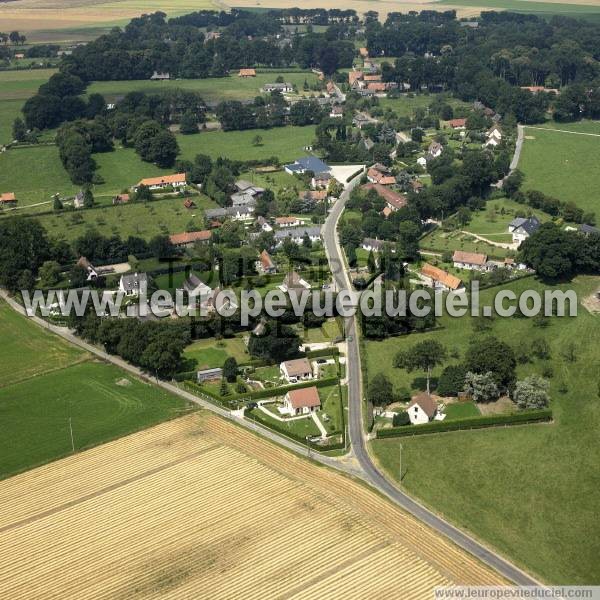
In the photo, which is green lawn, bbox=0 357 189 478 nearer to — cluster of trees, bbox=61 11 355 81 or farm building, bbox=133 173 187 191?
farm building, bbox=133 173 187 191

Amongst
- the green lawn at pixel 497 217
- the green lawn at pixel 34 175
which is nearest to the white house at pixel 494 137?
the green lawn at pixel 497 217

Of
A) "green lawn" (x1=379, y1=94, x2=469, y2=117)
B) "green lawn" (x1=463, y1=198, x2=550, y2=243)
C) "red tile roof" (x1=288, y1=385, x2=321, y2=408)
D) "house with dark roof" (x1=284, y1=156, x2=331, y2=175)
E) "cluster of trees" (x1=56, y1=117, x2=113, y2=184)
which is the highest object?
"cluster of trees" (x1=56, y1=117, x2=113, y2=184)

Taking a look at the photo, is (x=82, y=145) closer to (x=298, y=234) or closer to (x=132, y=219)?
(x=132, y=219)

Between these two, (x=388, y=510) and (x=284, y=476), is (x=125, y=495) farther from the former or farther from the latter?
(x=388, y=510)

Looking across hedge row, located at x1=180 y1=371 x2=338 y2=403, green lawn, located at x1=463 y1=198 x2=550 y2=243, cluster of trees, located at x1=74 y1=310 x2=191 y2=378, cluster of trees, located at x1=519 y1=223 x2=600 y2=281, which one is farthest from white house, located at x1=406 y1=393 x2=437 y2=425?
green lawn, located at x1=463 y1=198 x2=550 y2=243

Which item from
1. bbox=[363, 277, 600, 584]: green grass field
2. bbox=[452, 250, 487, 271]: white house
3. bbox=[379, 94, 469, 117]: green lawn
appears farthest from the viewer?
bbox=[379, 94, 469, 117]: green lawn

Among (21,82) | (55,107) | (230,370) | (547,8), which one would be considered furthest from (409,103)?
(547,8)

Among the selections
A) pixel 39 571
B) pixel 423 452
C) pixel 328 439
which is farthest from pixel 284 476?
pixel 39 571

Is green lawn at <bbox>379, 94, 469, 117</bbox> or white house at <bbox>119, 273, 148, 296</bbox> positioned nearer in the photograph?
white house at <bbox>119, 273, 148, 296</bbox>
